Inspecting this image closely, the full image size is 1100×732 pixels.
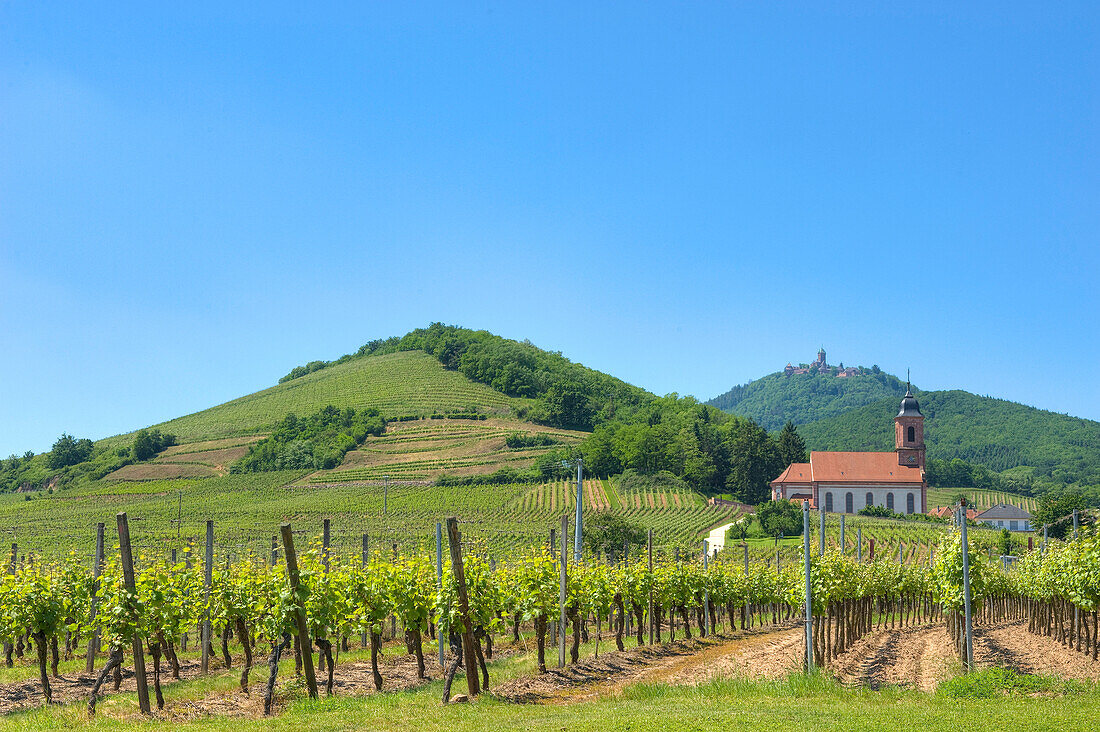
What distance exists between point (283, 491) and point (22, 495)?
3515cm

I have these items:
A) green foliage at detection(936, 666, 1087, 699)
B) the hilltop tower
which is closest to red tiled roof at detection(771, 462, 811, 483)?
the hilltop tower

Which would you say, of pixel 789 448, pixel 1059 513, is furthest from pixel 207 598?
pixel 789 448

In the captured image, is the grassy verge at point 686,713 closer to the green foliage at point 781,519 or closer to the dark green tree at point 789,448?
the green foliage at point 781,519

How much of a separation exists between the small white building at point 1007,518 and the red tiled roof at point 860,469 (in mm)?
9901

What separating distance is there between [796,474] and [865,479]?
9503mm

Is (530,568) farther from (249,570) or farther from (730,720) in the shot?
(730,720)

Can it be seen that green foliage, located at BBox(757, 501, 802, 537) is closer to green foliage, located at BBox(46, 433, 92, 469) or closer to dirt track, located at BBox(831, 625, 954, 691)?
dirt track, located at BBox(831, 625, 954, 691)

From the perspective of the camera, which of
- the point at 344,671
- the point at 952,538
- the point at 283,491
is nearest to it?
the point at 344,671

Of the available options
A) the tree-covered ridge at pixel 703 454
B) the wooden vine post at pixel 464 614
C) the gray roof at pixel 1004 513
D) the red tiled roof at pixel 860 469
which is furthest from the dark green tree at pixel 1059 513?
the wooden vine post at pixel 464 614

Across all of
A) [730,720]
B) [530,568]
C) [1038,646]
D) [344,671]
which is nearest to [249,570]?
[344,671]

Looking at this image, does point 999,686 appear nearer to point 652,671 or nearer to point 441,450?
point 652,671

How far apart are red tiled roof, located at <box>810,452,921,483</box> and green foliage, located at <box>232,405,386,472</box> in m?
63.0

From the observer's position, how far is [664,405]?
518 feet

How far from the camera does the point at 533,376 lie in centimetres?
16412
